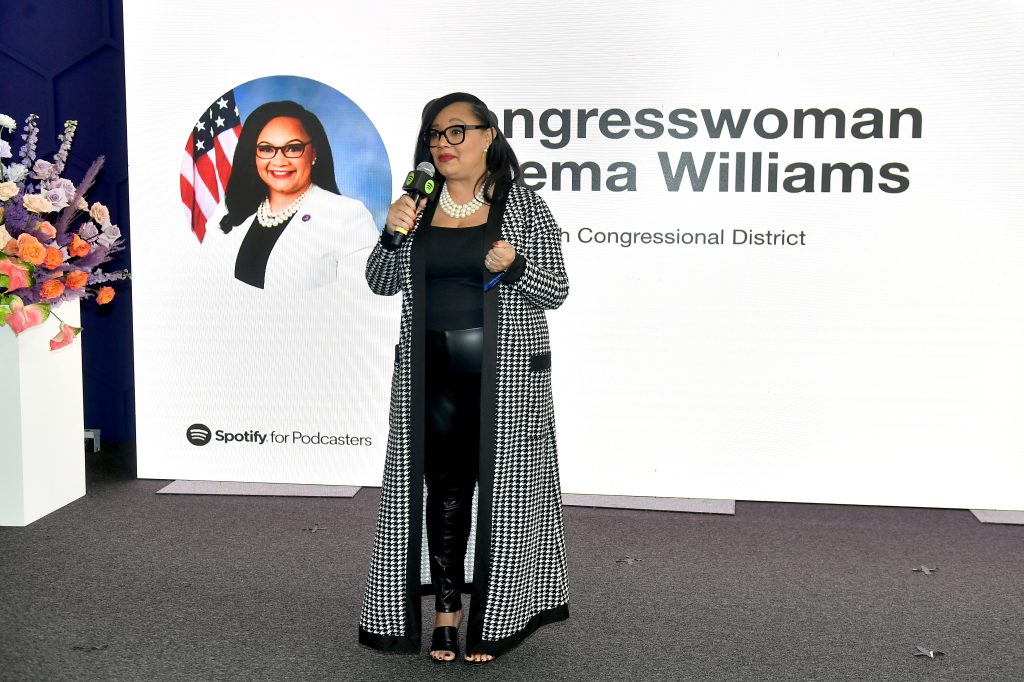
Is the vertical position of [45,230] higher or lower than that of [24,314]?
higher

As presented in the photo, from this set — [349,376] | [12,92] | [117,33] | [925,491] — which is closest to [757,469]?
[925,491]

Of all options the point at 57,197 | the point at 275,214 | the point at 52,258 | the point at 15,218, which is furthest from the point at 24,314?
the point at 275,214

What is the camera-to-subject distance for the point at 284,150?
189 inches

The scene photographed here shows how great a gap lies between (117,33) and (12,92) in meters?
0.64

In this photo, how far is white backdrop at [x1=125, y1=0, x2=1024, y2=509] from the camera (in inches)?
173

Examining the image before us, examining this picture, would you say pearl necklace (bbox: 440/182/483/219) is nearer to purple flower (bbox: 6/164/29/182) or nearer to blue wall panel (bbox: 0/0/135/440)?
purple flower (bbox: 6/164/29/182)

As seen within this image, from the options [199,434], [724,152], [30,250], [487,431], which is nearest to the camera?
[487,431]

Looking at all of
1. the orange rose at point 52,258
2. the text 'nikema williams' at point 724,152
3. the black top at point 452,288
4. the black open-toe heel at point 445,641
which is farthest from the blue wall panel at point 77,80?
the black open-toe heel at point 445,641

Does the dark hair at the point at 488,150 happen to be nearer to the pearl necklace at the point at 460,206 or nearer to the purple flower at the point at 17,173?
the pearl necklace at the point at 460,206

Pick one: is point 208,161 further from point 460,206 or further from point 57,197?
point 460,206

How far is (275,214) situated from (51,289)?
104 centimetres

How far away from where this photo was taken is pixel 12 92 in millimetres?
5434

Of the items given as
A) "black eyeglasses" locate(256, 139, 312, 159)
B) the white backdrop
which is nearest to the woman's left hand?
the white backdrop

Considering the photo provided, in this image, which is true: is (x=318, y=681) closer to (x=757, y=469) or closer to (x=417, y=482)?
(x=417, y=482)
